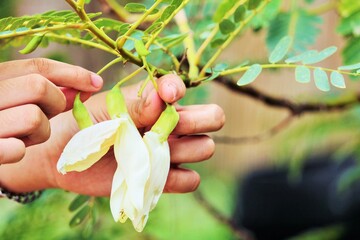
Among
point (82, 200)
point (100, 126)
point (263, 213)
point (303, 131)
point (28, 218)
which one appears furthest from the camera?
point (263, 213)

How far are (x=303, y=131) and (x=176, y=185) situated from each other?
2.56 ft

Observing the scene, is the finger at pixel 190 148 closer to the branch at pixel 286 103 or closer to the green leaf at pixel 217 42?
the green leaf at pixel 217 42

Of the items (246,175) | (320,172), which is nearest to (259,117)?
(246,175)

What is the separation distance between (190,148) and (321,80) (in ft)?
0.51

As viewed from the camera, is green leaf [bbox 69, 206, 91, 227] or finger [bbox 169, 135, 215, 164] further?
green leaf [bbox 69, 206, 91, 227]

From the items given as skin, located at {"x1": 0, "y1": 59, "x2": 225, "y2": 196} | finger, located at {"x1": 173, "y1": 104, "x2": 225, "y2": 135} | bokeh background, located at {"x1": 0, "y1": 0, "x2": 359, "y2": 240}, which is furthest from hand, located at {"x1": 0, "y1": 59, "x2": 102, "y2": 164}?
bokeh background, located at {"x1": 0, "y1": 0, "x2": 359, "y2": 240}

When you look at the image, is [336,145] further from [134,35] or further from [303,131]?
[134,35]

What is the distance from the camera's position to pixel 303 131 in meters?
1.44

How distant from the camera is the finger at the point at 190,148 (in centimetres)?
67

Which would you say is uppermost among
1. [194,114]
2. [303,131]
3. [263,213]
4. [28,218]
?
[194,114]

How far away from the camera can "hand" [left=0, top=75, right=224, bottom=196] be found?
0.59 meters

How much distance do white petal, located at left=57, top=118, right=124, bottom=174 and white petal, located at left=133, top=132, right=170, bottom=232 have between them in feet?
0.12

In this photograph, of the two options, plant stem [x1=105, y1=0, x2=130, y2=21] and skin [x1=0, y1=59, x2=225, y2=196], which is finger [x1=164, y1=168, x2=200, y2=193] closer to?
skin [x1=0, y1=59, x2=225, y2=196]

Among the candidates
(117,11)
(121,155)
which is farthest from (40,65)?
(117,11)
